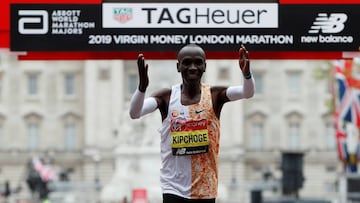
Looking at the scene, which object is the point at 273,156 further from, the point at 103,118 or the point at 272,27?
the point at 272,27

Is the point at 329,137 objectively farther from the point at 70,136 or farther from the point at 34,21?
the point at 34,21

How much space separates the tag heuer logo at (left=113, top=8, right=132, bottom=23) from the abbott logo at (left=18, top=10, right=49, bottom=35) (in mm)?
517

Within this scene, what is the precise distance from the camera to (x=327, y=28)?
11.7 m

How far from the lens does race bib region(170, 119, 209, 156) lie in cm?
1004

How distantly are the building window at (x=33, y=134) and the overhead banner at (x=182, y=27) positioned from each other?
330 ft

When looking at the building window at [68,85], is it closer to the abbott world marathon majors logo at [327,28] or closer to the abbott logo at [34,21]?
the abbott logo at [34,21]

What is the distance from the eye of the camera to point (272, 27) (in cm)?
1174

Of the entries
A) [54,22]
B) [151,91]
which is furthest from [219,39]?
[151,91]

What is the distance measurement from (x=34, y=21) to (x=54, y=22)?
0.50ft

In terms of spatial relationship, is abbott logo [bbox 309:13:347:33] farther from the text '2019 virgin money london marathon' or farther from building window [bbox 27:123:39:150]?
building window [bbox 27:123:39:150]

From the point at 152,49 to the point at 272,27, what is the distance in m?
0.92

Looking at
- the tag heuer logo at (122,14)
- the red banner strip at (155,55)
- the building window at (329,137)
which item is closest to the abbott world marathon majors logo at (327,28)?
the red banner strip at (155,55)

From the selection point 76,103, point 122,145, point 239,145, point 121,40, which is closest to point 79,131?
point 76,103

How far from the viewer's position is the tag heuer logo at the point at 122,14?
38.4ft
